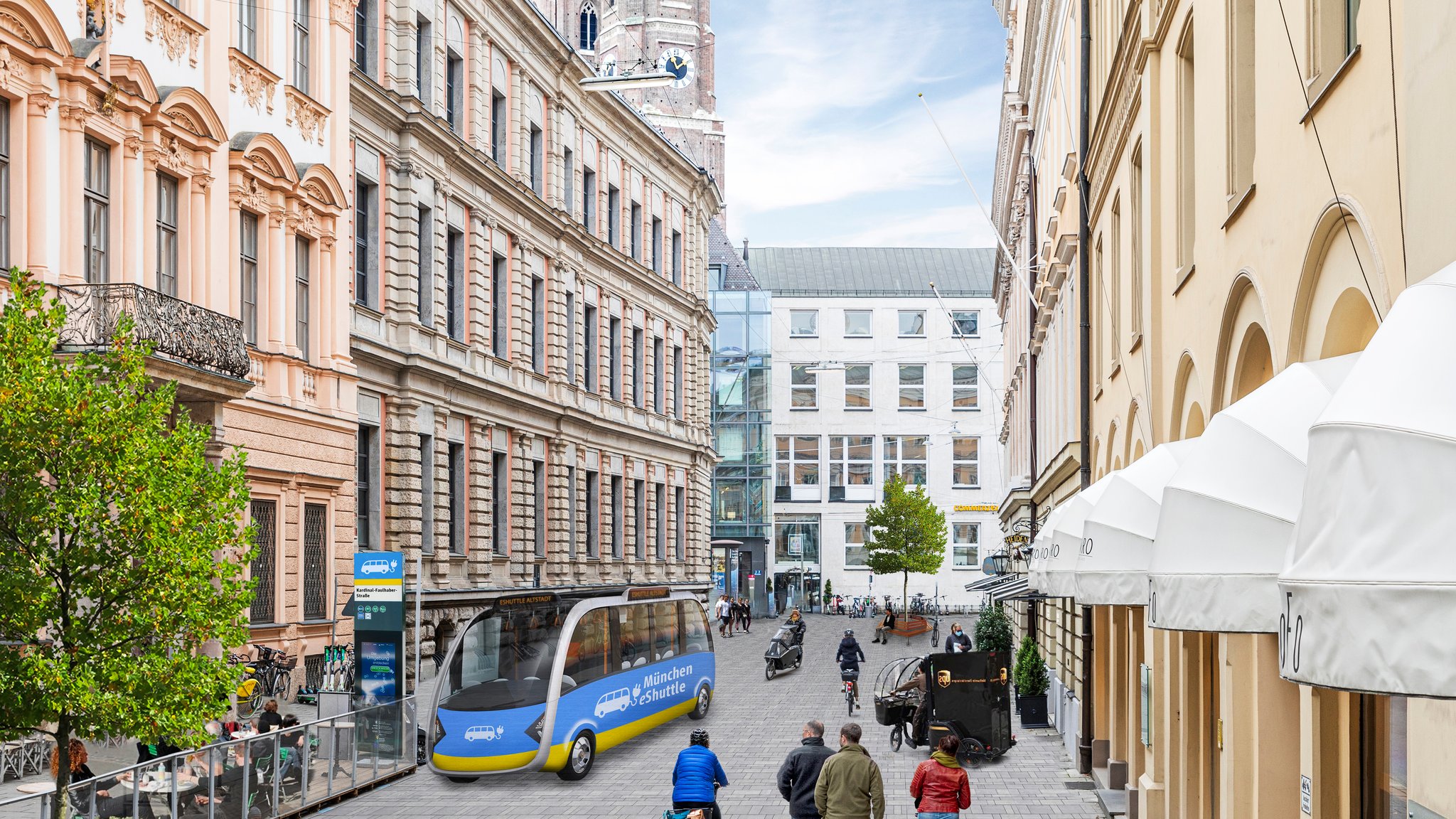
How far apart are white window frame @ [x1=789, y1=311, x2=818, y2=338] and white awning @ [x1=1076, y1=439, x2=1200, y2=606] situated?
248 ft

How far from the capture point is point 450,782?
2117cm

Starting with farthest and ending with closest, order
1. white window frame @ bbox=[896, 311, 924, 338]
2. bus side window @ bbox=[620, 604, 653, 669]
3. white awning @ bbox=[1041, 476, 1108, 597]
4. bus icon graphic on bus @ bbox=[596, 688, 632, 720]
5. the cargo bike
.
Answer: white window frame @ bbox=[896, 311, 924, 338], bus side window @ bbox=[620, 604, 653, 669], the cargo bike, bus icon graphic on bus @ bbox=[596, 688, 632, 720], white awning @ bbox=[1041, 476, 1108, 597]

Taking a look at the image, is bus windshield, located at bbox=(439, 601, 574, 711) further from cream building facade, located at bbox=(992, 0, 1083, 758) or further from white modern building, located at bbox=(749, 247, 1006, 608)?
white modern building, located at bbox=(749, 247, 1006, 608)

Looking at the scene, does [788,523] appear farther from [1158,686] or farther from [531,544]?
[1158,686]

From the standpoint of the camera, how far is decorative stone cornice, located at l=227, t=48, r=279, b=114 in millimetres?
25969

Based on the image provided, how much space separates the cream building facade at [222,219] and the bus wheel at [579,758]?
686 cm

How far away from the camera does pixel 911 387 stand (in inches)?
3479

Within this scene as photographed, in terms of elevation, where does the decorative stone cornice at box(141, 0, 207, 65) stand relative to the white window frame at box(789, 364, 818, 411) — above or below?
above

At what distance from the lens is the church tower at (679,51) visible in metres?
92.8

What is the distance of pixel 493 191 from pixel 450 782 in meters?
23.1

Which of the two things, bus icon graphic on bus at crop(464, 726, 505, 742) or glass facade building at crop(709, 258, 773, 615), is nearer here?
bus icon graphic on bus at crop(464, 726, 505, 742)

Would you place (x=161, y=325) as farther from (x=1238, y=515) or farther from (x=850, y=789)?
(x=1238, y=515)

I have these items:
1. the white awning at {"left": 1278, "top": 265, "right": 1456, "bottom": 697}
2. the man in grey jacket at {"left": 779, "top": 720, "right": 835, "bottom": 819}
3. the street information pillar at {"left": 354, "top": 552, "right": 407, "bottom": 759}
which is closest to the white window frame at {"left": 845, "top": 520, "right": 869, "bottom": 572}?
the street information pillar at {"left": 354, "top": 552, "right": 407, "bottom": 759}

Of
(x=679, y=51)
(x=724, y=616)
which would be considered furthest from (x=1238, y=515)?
(x=679, y=51)
